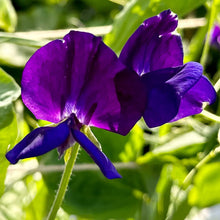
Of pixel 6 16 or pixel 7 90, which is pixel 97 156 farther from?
pixel 6 16

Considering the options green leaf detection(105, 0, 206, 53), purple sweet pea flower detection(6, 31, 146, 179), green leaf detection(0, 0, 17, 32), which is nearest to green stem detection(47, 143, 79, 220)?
purple sweet pea flower detection(6, 31, 146, 179)

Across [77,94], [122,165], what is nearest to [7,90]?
[77,94]

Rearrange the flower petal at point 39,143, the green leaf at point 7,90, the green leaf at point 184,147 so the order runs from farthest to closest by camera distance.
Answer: the green leaf at point 184,147 < the green leaf at point 7,90 < the flower petal at point 39,143

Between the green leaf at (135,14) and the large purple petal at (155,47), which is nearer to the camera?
the large purple petal at (155,47)

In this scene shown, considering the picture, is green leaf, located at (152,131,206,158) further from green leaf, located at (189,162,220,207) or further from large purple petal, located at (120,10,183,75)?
large purple petal, located at (120,10,183,75)

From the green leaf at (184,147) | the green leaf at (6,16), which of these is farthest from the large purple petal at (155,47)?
the green leaf at (6,16)

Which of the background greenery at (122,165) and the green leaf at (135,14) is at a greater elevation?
the green leaf at (135,14)

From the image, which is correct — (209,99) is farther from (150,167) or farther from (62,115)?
(150,167)

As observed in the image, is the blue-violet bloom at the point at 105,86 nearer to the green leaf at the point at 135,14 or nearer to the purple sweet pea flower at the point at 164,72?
the purple sweet pea flower at the point at 164,72
